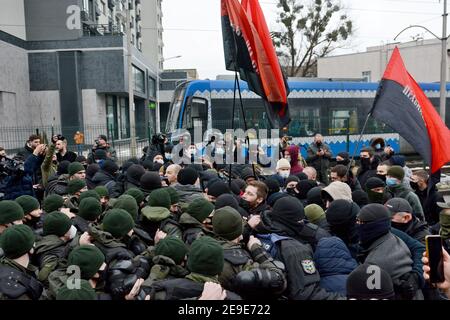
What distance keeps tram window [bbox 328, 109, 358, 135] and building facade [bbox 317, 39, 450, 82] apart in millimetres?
20689

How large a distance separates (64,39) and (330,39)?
20.3 m

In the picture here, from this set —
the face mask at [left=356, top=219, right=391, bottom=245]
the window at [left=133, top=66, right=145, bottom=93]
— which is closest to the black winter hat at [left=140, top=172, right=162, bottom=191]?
the face mask at [left=356, top=219, right=391, bottom=245]

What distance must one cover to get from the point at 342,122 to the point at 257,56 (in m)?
11.3

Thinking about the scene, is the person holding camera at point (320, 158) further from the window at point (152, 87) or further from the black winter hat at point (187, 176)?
the window at point (152, 87)

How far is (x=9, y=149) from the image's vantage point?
57.4 ft

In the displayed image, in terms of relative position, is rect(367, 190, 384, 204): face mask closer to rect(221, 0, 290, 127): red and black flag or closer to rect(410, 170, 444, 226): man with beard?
rect(410, 170, 444, 226): man with beard

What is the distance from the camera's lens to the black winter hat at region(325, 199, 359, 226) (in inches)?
133

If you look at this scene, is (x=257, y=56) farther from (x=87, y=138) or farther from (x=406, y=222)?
(x=87, y=138)

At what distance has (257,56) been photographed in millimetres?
5207

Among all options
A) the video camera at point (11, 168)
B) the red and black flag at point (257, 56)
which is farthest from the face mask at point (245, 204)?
the video camera at point (11, 168)

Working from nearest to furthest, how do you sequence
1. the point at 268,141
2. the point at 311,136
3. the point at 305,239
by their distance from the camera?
the point at 305,239
the point at 268,141
the point at 311,136

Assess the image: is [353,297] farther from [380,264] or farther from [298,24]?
[298,24]

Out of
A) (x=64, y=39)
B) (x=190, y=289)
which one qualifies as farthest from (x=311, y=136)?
(x=64, y=39)

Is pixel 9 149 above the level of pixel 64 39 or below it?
below
